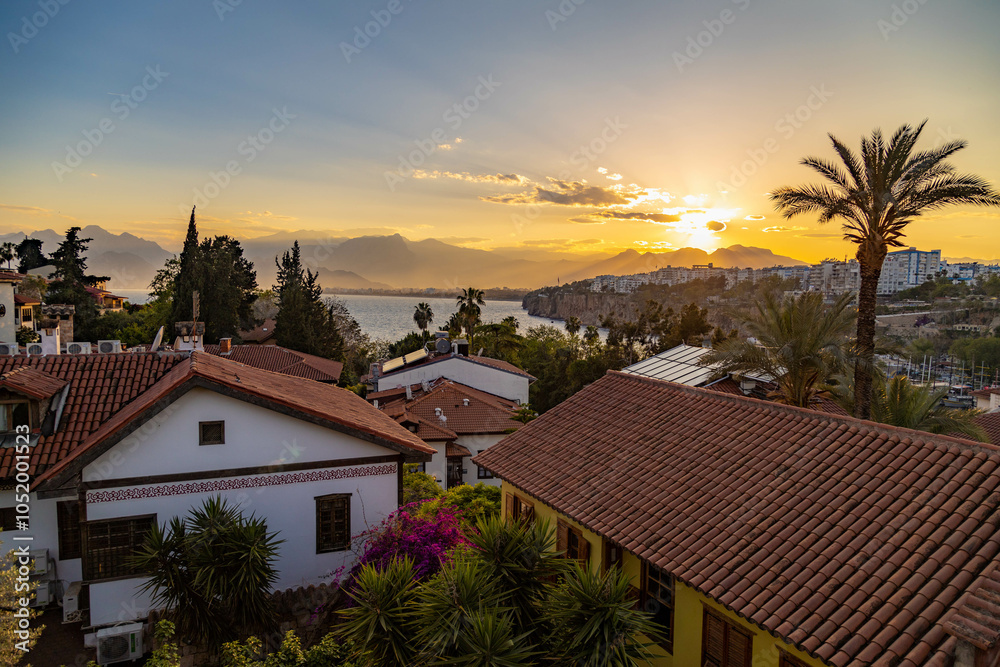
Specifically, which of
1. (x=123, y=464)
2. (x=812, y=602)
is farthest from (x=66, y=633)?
(x=812, y=602)

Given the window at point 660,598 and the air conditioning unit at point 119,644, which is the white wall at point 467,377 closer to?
the air conditioning unit at point 119,644

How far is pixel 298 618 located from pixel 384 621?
663 cm

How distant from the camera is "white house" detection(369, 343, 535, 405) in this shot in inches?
1594

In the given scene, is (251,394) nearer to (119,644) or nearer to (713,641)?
(119,644)

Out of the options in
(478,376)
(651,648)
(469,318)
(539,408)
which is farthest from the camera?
(469,318)

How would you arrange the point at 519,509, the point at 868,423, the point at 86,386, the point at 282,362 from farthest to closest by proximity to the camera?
the point at 282,362, the point at 86,386, the point at 519,509, the point at 868,423

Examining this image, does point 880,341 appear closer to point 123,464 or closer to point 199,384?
point 199,384

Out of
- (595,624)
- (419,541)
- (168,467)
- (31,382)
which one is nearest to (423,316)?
(31,382)

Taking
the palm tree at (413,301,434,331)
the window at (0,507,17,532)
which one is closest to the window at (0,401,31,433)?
the window at (0,507,17,532)

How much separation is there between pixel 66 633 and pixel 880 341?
75.9 feet

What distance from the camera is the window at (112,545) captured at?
1218 cm

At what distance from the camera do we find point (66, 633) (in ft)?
39.7

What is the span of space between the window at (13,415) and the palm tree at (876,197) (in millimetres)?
21972

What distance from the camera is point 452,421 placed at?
3138 cm
